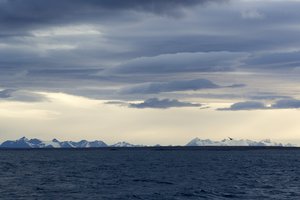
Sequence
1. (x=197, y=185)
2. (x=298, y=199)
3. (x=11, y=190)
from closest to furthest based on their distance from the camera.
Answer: (x=298, y=199) < (x=11, y=190) < (x=197, y=185)

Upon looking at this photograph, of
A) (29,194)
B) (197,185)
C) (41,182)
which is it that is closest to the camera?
(29,194)

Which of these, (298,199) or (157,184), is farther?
(157,184)

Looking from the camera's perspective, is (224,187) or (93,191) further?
(224,187)

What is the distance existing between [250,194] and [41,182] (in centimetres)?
4306

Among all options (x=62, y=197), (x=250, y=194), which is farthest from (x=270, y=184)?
(x=62, y=197)

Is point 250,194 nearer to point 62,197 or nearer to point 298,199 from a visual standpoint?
point 298,199

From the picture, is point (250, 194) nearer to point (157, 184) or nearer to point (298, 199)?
point (298, 199)

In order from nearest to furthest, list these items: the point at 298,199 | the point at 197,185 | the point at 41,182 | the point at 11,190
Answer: the point at 298,199 < the point at 11,190 < the point at 197,185 < the point at 41,182

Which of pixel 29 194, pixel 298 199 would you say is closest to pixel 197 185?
pixel 298 199

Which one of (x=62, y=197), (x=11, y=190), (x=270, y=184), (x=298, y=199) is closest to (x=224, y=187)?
(x=270, y=184)

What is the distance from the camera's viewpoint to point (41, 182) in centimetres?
11125

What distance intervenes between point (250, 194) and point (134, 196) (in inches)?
743

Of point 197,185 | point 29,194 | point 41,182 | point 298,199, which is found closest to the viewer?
point 298,199

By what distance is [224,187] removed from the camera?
100 meters
